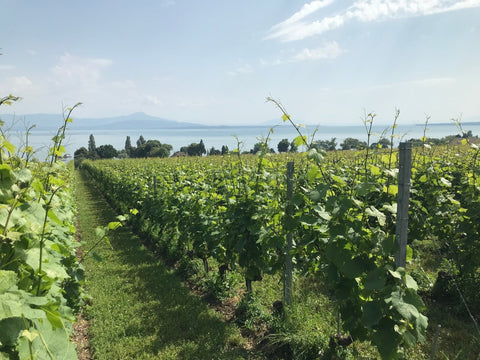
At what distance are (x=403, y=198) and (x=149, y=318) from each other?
4.11 m

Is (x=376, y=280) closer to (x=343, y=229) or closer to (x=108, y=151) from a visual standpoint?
(x=343, y=229)

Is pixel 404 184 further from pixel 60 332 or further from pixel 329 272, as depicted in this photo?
pixel 60 332

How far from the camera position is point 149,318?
4.84 meters

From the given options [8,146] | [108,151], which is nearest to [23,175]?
[8,146]

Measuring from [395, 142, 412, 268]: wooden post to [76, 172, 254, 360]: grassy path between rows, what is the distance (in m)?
2.48

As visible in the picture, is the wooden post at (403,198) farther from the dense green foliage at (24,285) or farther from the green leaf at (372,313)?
the dense green foliage at (24,285)

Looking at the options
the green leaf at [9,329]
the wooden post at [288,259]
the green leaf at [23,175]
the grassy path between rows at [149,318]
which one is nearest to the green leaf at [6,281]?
the green leaf at [9,329]

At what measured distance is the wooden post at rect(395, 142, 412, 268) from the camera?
2275 millimetres

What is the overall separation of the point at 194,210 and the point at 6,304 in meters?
4.60

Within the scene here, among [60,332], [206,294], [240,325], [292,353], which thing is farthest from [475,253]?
[60,332]

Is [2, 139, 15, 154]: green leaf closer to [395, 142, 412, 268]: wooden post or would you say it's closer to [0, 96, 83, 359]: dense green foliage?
[0, 96, 83, 359]: dense green foliage

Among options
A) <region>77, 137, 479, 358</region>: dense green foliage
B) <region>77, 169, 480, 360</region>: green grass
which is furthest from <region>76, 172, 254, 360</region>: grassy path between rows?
<region>77, 137, 479, 358</region>: dense green foliage

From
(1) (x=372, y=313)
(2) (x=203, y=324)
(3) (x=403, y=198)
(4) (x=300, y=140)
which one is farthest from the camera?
(2) (x=203, y=324)

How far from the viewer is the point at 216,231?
506 cm
